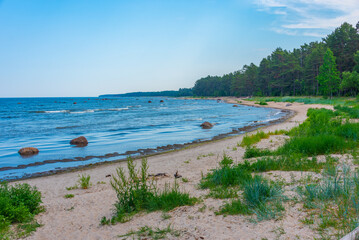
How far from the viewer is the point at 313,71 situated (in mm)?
70312

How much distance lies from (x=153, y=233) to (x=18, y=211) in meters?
3.64

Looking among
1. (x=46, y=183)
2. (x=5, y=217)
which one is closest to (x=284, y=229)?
(x=5, y=217)

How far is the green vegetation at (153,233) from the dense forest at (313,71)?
53.8 meters

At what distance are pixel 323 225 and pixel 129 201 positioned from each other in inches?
167

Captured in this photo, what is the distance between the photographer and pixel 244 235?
4285mm

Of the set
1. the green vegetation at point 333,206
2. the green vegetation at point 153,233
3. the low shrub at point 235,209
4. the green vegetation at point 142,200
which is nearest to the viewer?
the green vegetation at point 333,206

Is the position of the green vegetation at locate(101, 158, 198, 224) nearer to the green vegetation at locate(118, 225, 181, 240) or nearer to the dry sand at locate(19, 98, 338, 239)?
the dry sand at locate(19, 98, 338, 239)

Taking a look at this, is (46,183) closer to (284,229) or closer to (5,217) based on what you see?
(5,217)

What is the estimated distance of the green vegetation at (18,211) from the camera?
5461 mm

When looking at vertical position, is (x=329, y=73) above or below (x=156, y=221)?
above

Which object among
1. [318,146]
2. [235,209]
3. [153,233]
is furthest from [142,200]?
[318,146]

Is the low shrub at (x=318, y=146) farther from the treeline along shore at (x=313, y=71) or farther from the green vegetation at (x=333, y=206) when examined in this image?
the treeline along shore at (x=313, y=71)

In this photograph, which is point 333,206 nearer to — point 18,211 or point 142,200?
point 142,200

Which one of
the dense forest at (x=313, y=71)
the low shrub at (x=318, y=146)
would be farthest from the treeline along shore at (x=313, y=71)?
the low shrub at (x=318, y=146)
